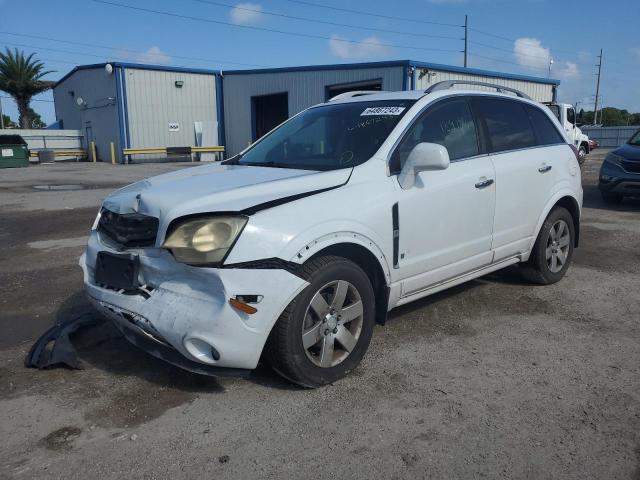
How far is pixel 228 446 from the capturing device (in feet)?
9.16

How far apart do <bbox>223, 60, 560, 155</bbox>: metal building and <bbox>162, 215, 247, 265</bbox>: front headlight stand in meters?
19.4

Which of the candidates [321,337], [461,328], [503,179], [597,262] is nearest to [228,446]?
[321,337]

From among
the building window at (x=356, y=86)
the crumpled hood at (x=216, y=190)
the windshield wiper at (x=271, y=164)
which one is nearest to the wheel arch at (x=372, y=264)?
the crumpled hood at (x=216, y=190)

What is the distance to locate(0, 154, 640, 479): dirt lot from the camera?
2.64 meters

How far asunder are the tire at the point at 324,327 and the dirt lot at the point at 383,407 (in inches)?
6.1

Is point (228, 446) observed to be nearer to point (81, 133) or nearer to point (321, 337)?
point (321, 337)

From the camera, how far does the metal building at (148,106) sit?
2948 centimetres

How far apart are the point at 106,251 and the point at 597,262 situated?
5.59 m

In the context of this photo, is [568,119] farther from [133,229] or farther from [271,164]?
[133,229]

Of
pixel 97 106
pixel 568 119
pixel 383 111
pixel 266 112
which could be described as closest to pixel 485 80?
pixel 568 119

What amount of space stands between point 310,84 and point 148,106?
32.8ft

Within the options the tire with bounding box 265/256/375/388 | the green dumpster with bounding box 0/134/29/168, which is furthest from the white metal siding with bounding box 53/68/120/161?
the tire with bounding box 265/256/375/388

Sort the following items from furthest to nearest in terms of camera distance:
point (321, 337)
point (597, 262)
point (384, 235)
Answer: point (597, 262) → point (384, 235) → point (321, 337)

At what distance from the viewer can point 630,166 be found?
10.5m
